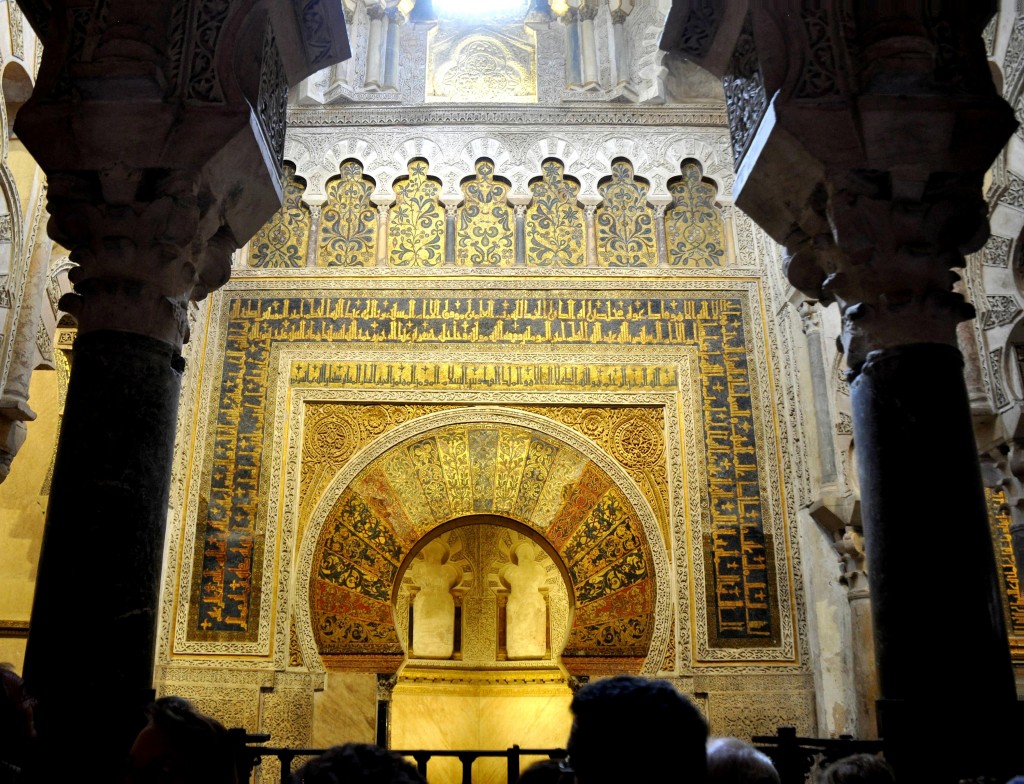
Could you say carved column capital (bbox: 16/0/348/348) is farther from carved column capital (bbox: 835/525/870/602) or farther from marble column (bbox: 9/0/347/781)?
carved column capital (bbox: 835/525/870/602)

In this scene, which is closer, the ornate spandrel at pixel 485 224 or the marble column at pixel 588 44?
the ornate spandrel at pixel 485 224

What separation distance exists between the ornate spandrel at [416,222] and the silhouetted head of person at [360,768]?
672 cm

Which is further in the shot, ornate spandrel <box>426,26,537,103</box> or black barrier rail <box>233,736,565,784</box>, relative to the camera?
ornate spandrel <box>426,26,537,103</box>

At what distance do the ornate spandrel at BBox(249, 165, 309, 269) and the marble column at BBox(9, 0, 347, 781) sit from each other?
4450mm

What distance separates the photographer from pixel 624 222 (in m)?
8.10

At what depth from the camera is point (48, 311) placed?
5.85 meters

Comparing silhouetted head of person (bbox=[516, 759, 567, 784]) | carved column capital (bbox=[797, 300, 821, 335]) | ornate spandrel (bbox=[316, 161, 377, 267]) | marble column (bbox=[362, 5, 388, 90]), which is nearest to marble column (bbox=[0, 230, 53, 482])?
ornate spandrel (bbox=[316, 161, 377, 267])

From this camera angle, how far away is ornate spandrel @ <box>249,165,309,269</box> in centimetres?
796

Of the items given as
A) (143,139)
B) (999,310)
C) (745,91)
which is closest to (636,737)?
(143,139)

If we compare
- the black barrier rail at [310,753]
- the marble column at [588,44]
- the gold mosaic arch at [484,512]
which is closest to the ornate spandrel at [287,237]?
the gold mosaic arch at [484,512]

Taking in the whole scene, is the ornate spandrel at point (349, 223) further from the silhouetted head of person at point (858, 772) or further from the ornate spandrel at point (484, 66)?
the silhouetted head of person at point (858, 772)

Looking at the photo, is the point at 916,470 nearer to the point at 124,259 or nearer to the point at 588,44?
the point at 124,259

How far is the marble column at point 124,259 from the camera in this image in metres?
2.81

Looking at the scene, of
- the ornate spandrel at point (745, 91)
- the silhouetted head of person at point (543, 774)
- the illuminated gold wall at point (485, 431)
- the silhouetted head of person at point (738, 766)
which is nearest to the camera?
the silhouetted head of person at point (738, 766)
